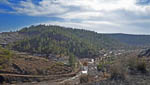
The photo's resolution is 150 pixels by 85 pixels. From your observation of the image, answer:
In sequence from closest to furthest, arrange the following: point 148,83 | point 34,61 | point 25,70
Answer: point 148,83 → point 25,70 → point 34,61

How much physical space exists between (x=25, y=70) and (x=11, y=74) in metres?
6.68

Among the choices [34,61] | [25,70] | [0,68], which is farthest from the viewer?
[34,61]

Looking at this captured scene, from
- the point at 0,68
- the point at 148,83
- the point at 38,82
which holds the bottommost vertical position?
the point at 38,82

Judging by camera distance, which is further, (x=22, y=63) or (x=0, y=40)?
(x=0, y=40)

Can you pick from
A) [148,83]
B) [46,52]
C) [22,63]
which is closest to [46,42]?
[46,52]

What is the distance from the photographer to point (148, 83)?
15367mm

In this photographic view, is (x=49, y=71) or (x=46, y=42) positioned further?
(x=46, y=42)

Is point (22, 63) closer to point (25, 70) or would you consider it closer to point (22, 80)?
point (25, 70)

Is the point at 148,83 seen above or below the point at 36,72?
above

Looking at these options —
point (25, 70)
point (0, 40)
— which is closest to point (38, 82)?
point (25, 70)

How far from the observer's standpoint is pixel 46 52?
11712 cm

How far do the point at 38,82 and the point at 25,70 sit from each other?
33.5 feet

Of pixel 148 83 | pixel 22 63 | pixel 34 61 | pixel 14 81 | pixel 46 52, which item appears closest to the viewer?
pixel 148 83

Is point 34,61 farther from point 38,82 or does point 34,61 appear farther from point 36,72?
point 38,82
